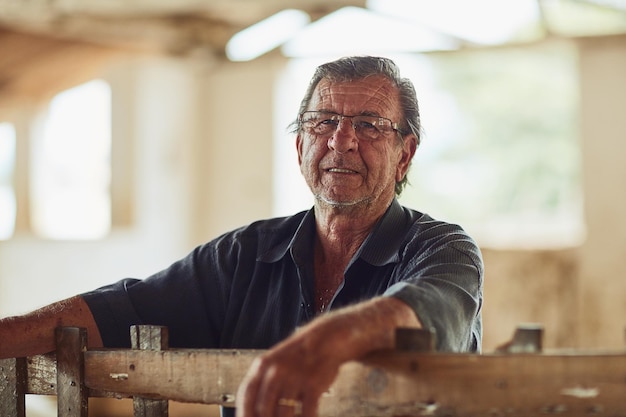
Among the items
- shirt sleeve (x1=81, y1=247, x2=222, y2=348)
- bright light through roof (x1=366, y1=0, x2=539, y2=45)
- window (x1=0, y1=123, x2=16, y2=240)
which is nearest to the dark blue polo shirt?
shirt sleeve (x1=81, y1=247, x2=222, y2=348)

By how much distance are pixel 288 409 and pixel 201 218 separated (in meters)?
5.85

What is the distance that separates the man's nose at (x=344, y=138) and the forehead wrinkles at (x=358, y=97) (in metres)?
0.03

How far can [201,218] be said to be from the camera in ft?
23.1

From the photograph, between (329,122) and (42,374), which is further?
(329,122)

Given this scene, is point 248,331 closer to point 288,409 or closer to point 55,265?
point 288,409

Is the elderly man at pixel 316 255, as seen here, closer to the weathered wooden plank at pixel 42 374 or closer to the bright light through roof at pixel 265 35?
the weathered wooden plank at pixel 42 374

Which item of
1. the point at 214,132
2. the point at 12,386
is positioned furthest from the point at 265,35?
the point at 12,386

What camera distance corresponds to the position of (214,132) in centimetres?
709

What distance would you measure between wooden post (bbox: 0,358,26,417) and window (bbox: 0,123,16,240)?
611 centimetres

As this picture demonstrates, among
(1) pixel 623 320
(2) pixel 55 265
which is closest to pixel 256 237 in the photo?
(1) pixel 623 320

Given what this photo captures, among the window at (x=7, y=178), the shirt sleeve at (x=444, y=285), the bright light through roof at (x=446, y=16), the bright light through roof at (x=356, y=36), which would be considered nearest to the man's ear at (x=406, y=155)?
the shirt sleeve at (x=444, y=285)

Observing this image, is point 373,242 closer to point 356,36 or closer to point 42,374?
point 42,374

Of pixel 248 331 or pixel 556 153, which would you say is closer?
pixel 248 331

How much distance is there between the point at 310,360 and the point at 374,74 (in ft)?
3.70
